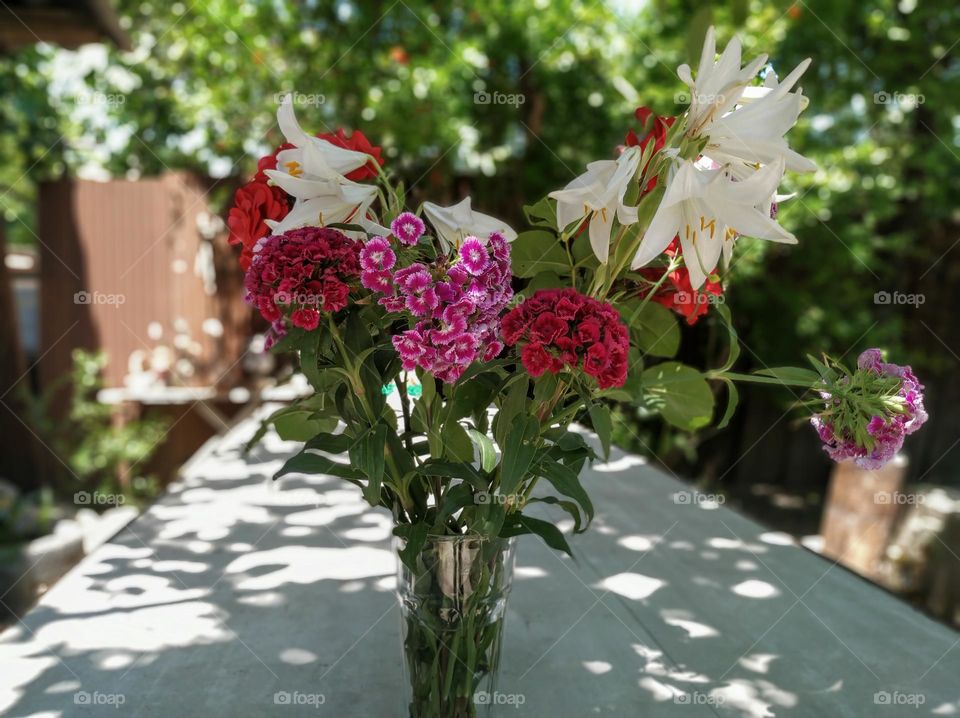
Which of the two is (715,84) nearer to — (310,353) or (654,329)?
(654,329)

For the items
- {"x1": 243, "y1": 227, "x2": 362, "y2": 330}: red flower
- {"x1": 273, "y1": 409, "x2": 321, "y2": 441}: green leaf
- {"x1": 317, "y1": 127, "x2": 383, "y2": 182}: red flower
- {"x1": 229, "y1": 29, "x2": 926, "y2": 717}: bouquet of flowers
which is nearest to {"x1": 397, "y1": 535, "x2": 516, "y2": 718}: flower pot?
{"x1": 229, "y1": 29, "x2": 926, "y2": 717}: bouquet of flowers

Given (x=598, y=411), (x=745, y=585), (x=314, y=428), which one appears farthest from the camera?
(x=745, y=585)

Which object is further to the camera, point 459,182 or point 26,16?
point 459,182

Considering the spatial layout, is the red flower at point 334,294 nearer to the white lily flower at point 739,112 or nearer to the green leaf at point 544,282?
the green leaf at point 544,282

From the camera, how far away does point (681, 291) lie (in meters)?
0.93

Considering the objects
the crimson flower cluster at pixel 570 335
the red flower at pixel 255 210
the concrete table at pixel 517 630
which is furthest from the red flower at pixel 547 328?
the concrete table at pixel 517 630

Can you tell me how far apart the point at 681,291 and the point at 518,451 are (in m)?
0.27

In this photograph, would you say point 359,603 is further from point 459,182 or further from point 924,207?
point 924,207

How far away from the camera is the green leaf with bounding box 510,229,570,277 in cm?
96

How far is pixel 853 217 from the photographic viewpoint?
16.9 ft

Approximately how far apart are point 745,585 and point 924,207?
443 centimetres

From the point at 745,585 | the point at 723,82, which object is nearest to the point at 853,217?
the point at 745,585

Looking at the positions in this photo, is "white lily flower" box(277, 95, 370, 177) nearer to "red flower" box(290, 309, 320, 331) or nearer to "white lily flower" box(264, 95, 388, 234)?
"white lily flower" box(264, 95, 388, 234)

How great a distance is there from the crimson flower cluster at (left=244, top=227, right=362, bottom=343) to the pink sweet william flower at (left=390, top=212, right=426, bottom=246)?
1.9 inches
